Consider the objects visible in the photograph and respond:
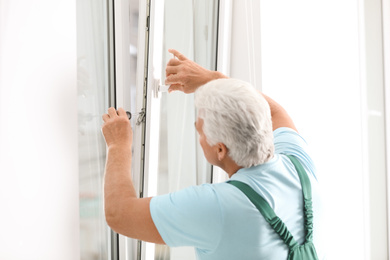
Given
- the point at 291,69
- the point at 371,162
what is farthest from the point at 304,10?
the point at 371,162

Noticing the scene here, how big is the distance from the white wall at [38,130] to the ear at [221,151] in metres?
0.46

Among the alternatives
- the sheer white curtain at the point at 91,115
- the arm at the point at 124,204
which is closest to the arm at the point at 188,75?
the sheer white curtain at the point at 91,115

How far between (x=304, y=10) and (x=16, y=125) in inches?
67.0

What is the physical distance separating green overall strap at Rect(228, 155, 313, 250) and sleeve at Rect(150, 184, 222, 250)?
90 mm

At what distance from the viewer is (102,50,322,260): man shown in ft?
3.72

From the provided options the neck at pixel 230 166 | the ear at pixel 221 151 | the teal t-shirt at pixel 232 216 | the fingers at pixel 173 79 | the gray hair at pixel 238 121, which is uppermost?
the fingers at pixel 173 79

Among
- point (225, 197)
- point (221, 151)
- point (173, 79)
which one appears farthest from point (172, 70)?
point (225, 197)

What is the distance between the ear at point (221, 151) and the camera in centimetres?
121

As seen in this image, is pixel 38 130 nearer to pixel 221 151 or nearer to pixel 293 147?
pixel 221 151

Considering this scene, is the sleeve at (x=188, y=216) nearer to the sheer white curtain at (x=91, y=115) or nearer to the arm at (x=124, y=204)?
the arm at (x=124, y=204)

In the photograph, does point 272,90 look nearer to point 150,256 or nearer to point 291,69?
point 291,69

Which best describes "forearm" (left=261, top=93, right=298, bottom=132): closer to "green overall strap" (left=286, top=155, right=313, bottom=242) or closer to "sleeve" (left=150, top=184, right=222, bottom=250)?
"green overall strap" (left=286, top=155, right=313, bottom=242)

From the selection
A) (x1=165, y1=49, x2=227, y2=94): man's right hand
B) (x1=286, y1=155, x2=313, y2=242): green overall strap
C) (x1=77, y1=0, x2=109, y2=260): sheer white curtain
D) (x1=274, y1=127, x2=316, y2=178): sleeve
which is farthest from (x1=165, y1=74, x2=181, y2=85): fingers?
(x1=286, y1=155, x2=313, y2=242): green overall strap

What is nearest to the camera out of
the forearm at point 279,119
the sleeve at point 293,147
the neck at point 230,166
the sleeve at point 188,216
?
the sleeve at point 188,216
